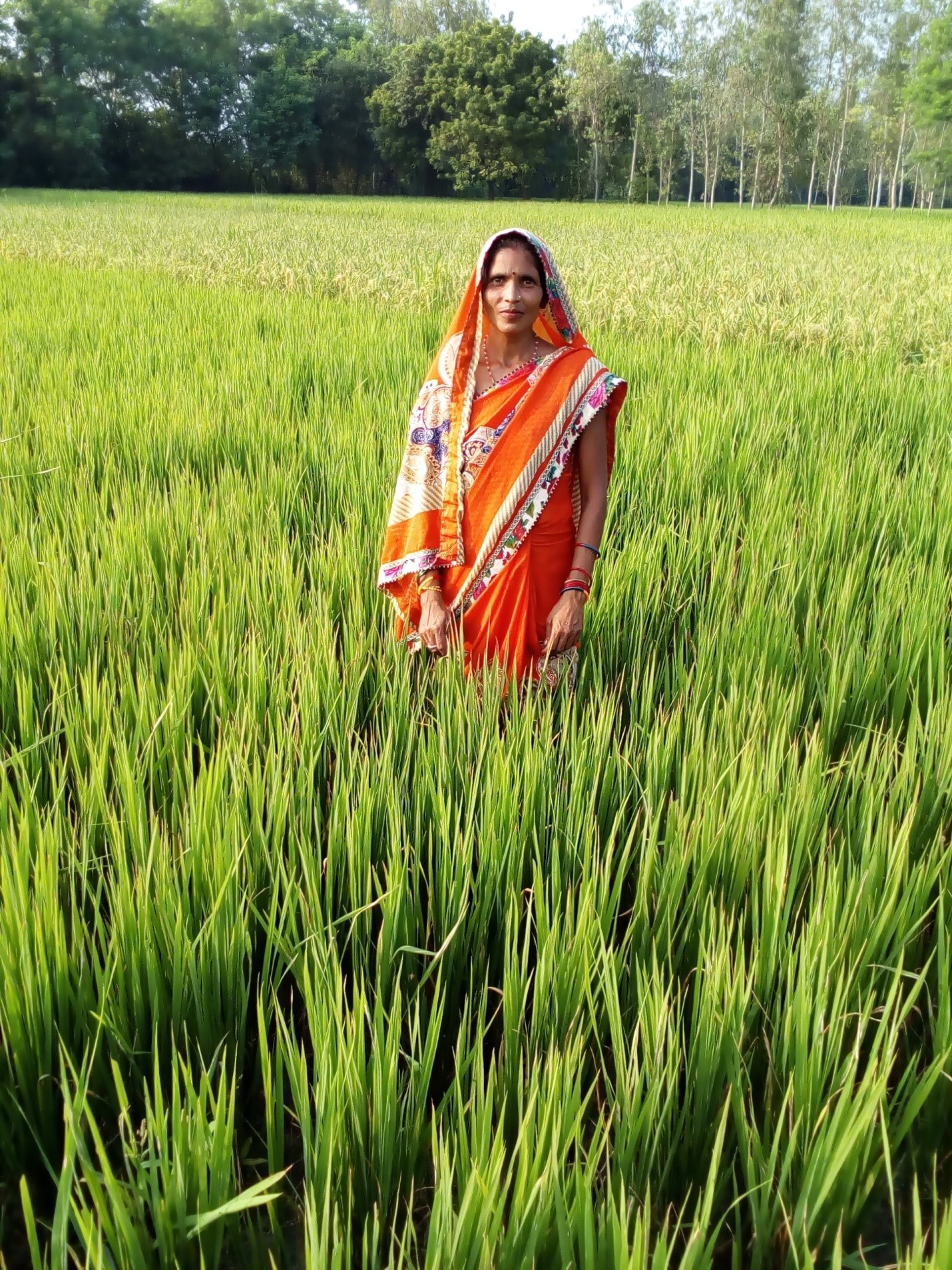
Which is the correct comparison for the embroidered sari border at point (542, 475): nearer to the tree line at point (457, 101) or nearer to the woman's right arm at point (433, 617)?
the woman's right arm at point (433, 617)

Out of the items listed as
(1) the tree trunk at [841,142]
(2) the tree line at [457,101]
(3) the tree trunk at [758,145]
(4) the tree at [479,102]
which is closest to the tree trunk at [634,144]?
(2) the tree line at [457,101]

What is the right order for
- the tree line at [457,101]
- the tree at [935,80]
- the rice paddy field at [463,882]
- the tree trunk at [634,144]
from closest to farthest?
the rice paddy field at [463,882], the tree at [935,80], the tree line at [457,101], the tree trunk at [634,144]

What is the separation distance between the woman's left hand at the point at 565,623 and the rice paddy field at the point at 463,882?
0.15 metres

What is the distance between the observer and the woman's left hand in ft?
5.55

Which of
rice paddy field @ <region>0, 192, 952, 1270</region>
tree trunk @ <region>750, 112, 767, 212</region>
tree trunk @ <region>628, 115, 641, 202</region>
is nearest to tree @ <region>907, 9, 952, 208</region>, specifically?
tree trunk @ <region>750, 112, 767, 212</region>

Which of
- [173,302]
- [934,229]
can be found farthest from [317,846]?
[934,229]

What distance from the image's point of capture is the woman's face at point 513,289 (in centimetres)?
165

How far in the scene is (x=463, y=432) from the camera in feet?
5.76

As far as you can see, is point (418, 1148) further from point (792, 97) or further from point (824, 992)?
point (792, 97)

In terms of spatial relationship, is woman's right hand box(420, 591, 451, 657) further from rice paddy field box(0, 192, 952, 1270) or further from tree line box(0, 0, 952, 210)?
tree line box(0, 0, 952, 210)

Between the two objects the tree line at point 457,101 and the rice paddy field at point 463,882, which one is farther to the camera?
the tree line at point 457,101

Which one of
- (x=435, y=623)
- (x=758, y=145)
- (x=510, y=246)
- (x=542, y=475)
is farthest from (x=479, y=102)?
(x=435, y=623)

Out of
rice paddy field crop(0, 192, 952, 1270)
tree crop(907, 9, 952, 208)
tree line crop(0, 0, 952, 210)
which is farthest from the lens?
tree line crop(0, 0, 952, 210)

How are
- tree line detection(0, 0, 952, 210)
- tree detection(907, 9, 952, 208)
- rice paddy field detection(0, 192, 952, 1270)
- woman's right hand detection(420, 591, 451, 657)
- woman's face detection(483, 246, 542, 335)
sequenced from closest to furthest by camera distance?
rice paddy field detection(0, 192, 952, 1270) < woman's face detection(483, 246, 542, 335) < woman's right hand detection(420, 591, 451, 657) < tree detection(907, 9, 952, 208) < tree line detection(0, 0, 952, 210)
